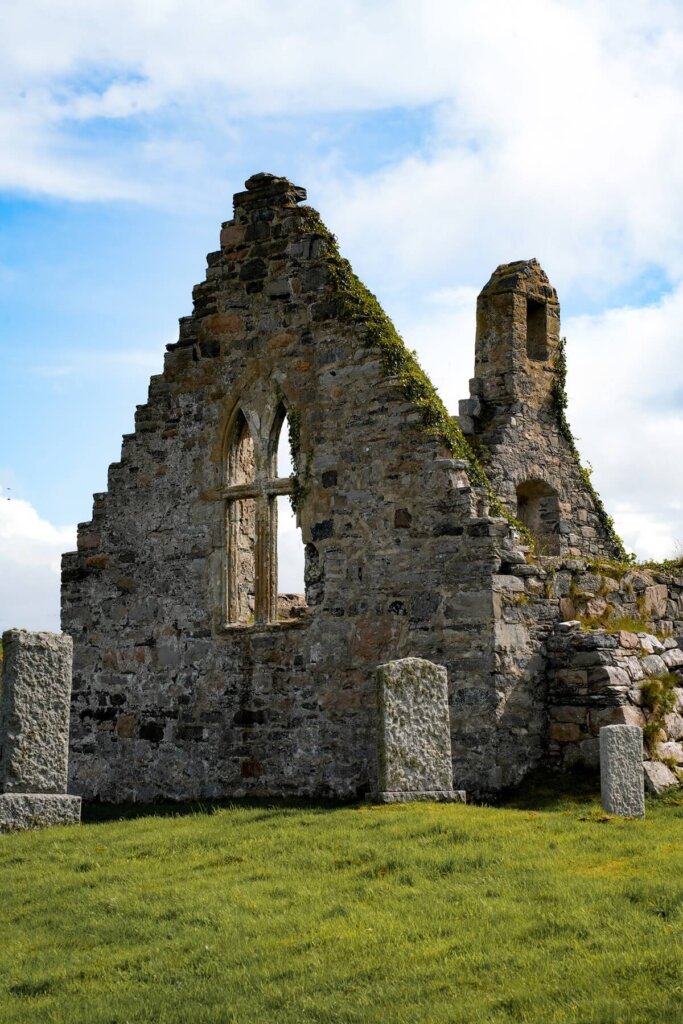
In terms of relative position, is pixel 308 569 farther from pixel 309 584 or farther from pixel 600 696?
pixel 600 696

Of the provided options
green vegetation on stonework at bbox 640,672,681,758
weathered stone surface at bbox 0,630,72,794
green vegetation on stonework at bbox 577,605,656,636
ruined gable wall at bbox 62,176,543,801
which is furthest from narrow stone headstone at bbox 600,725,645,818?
weathered stone surface at bbox 0,630,72,794

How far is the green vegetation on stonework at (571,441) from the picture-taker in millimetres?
20500

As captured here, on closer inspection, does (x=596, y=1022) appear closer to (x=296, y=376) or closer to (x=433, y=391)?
(x=433, y=391)

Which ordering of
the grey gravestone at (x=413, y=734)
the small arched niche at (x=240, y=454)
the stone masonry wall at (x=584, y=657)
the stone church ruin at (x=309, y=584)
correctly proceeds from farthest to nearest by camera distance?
1. the small arched niche at (x=240, y=454)
2. the stone church ruin at (x=309, y=584)
3. the stone masonry wall at (x=584, y=657)
4. the grey gravestone at (x=413, y=734)

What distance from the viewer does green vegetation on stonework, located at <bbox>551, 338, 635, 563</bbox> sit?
2050cm

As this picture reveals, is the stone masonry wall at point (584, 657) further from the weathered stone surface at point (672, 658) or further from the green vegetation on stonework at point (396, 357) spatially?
the green vegetation on stonework at point (396, 357)

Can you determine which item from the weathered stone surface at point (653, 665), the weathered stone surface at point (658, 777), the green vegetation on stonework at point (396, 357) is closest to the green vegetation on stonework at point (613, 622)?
the weathered stone surface at point (653, 665)

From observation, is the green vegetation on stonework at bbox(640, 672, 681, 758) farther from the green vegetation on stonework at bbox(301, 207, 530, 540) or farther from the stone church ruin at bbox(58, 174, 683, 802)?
the green vegetation on stonework at bbox(301, 207, 530, 540)

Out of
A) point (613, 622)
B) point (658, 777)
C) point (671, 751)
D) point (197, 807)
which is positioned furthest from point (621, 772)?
point (197, 807)

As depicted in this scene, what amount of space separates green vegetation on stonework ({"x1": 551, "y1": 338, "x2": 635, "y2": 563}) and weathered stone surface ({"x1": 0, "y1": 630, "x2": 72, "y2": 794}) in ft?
32.8

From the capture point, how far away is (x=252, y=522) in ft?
57.3

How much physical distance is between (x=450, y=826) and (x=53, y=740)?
4478 mm

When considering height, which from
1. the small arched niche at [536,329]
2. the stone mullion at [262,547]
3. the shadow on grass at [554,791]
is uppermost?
the small arched niche at [536,329]

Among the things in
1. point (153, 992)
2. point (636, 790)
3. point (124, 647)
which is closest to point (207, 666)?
point (124, 647)
